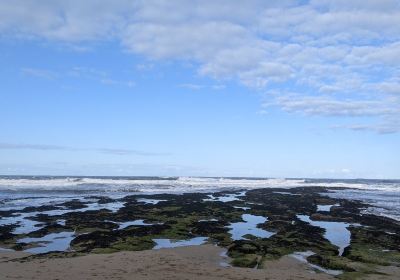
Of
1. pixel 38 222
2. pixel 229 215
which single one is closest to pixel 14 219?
pixel 38 222

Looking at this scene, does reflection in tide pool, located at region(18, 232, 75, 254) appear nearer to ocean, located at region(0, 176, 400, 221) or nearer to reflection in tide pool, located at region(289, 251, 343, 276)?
reflection in tide pool, located at region(289, 251, 343, 276)

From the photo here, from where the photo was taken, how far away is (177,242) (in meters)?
17.7

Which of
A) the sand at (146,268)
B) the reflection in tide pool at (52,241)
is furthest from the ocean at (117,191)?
the sand at (146,268)

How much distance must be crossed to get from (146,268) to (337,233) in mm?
11861

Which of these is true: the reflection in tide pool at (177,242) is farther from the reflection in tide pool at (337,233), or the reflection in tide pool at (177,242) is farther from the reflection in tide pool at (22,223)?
the reflection in tide pool at (22,223)

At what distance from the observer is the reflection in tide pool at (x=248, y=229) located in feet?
64.3

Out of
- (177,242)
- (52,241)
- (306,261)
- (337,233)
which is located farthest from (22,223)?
(337,233)

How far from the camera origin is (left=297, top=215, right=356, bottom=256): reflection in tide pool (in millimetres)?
18078

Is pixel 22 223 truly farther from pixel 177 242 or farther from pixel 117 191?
pixel 117 191

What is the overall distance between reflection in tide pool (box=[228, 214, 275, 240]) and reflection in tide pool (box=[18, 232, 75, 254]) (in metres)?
7.18

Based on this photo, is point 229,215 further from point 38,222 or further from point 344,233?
point 38,222

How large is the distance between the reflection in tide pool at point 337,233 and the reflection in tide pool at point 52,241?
1077 centimetres

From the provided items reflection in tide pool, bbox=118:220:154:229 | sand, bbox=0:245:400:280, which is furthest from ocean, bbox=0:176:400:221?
sand, bbox=0:245:400:280

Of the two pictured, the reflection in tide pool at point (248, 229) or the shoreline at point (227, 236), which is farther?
the reflection in tide pool at point (248, 229)
